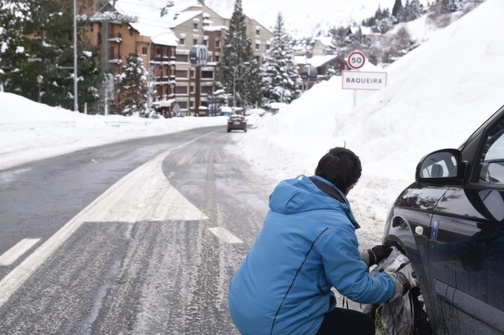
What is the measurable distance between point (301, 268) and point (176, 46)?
95.4 meters

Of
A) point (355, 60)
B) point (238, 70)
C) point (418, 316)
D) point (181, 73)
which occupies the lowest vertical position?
point (418, 316)

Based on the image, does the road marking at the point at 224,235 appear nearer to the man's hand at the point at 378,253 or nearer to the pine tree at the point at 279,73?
the man's hand at the point at 378,253

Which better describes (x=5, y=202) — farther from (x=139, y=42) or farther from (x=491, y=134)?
A: (x=139, y=42)

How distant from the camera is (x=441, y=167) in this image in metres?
3.52

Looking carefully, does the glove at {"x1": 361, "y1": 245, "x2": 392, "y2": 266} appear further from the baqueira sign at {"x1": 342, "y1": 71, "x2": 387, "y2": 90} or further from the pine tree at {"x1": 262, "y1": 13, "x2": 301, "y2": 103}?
the pine tree at {"x1": 262, "y1": 13, "x2": 301, "y2": 103}

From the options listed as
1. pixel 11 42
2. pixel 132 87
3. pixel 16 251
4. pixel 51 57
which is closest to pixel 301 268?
pixel 16 251

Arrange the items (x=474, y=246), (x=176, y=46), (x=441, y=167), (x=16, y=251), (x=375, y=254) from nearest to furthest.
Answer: (x=474, y=246), (x=441, y=167), (x=375, y=254), (x=16, y=251), (x=176, y=46)

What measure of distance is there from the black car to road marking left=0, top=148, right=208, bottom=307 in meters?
3.47

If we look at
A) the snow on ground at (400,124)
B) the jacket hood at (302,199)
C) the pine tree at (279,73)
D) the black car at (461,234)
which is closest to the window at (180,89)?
the pine tree at (279,73)

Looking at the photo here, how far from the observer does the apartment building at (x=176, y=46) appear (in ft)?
254

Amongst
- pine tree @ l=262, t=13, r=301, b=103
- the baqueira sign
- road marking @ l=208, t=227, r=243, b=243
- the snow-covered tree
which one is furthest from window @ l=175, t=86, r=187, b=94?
road marking @ l=208, t=227, r=243, b=243

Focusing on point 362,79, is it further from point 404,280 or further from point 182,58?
point 182,58

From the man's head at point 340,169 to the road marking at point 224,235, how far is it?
4.35 metres

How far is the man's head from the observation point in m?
3.03
